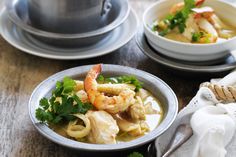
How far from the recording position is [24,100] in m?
1.58

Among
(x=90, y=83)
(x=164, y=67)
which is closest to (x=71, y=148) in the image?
(x=90, y=83)

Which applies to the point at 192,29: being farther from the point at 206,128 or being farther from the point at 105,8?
the point at 206,128

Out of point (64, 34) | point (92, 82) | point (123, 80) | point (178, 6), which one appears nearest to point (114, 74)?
point (123, 80)

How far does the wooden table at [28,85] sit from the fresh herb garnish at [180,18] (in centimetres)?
14

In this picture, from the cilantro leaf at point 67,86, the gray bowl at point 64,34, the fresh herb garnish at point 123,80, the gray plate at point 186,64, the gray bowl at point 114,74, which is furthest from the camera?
the gray bowl at point 64,34

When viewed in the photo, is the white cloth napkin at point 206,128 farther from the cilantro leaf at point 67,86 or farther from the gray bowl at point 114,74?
the cilantro leaf at point 67,86

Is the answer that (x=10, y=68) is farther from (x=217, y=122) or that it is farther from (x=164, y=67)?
(x=217, y=122)

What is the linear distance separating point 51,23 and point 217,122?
73cm

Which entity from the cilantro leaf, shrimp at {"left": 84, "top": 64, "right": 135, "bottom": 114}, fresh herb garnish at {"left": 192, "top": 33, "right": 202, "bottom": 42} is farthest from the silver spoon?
fresh herb garnish at {"left": 192, "top": 33, "right": 202, "bottom": 42}

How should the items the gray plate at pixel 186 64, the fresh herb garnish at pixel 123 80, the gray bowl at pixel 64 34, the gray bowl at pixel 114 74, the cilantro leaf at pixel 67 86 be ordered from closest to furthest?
1. the gray bowl at pixel 114 74
2. the cilantro leaf at pixel 67 86
3. the fresh herb garnish at pixel 123 80
4. the gray plate at pixel 186 64
5. the gray bowl at pixel 64 34

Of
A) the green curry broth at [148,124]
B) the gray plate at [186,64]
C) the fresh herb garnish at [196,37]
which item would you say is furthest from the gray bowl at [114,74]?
the fresh herb garnish at [196,37]

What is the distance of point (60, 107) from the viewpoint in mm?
1309

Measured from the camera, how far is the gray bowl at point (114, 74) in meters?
1.24

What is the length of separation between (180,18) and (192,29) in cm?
6
